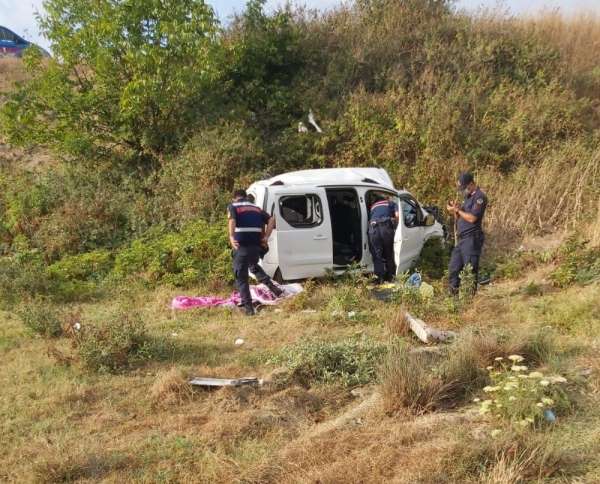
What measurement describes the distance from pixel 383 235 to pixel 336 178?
123 centimetres

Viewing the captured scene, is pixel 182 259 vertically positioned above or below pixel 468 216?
below

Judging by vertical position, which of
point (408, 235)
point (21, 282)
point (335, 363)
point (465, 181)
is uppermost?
point (465, 181)

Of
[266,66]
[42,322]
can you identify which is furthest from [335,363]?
[266,66]

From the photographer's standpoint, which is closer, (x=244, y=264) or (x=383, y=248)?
(x=244, y=264)

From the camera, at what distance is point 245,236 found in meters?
7.20

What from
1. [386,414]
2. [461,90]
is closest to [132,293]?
[386,414]

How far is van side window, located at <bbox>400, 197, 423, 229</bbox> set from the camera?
8.18m

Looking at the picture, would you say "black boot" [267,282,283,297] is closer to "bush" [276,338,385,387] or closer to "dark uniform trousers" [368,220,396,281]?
"dark uniform trousers" [368,220,396,281]

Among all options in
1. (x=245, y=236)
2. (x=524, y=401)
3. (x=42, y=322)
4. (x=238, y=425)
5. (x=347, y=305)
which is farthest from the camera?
(x=245, y=236)

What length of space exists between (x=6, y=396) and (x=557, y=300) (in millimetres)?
6484

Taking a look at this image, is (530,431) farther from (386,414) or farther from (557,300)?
(557,300)

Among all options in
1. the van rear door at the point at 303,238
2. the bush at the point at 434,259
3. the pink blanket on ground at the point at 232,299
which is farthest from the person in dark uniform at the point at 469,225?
the pink blanket on ground at the point at 232,299

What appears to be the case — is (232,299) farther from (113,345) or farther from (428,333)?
(428,333)

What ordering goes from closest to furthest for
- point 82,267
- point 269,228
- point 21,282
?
1. point 269,228
2. point 21,282
3. point 82,267
